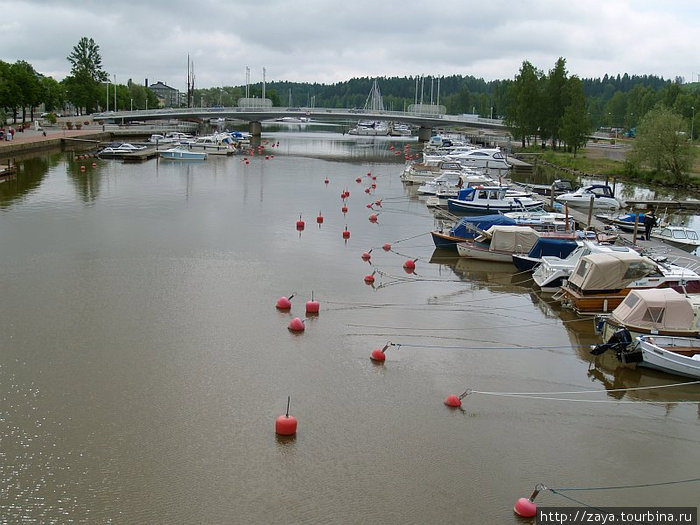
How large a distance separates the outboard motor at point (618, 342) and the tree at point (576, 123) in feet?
251

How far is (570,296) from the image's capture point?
28.1 meters

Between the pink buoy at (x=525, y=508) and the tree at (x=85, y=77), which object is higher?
the tree at (x=85, y=77)

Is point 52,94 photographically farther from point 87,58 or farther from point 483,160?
point 483,160

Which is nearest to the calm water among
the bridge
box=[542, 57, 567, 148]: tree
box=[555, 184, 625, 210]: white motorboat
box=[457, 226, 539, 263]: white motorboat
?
box=[457, 226, 539, 263]: white motorboat

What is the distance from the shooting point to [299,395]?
20.0m

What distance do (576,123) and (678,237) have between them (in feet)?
187

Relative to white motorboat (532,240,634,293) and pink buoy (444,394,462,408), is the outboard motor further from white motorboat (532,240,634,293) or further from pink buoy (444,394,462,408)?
white motorboat (532,240,634,293)

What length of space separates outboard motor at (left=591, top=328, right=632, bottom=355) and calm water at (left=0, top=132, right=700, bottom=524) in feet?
2.48

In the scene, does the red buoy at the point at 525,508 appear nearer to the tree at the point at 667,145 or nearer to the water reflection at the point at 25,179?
the water reflection at the point at 25,179

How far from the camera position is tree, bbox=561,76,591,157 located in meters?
94.4

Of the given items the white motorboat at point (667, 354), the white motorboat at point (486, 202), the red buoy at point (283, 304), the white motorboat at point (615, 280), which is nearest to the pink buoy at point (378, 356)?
the red buoy at point (283, 304)

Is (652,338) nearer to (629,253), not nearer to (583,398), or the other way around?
(583,398)

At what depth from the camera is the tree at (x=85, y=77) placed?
143500 millimetres

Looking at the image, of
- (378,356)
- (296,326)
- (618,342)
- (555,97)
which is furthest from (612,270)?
(555,97)
